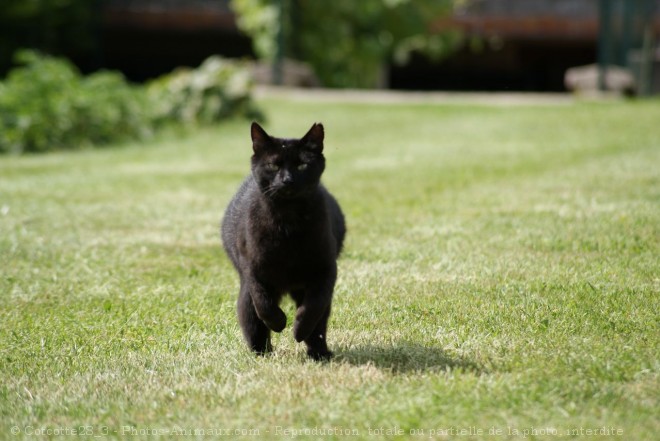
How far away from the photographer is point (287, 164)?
4246mm

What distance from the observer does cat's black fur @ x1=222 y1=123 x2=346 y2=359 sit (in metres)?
4.23

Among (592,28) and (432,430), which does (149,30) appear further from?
(432,430)

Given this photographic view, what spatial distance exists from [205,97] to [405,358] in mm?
13391

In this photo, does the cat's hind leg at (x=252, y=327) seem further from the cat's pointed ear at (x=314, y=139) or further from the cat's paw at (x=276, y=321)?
the cat's pointed ear at (x=314, y=139)

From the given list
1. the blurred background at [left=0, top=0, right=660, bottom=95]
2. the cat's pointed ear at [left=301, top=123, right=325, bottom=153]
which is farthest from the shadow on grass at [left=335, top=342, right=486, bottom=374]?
the blurred background at [left=0, top=0, right=660, bottom=95]

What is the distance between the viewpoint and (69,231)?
8.04m

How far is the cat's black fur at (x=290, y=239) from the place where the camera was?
4227mm

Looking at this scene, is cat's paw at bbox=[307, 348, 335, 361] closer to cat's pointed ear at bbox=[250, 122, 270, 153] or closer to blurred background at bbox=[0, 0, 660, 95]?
cat's pointed ear at bbox=[250, 122, 270, 153]

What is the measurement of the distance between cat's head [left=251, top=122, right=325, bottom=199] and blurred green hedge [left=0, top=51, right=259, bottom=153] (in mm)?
11108

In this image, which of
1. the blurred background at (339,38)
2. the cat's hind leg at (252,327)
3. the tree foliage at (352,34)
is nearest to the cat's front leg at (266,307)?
the cat's hind leg at (252,327)

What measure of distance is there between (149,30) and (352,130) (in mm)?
13474

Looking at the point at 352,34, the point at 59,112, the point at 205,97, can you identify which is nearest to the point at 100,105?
the point at 59,112

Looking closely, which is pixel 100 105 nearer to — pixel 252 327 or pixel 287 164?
pixel 252 327

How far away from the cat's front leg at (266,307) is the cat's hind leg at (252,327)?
172mm
